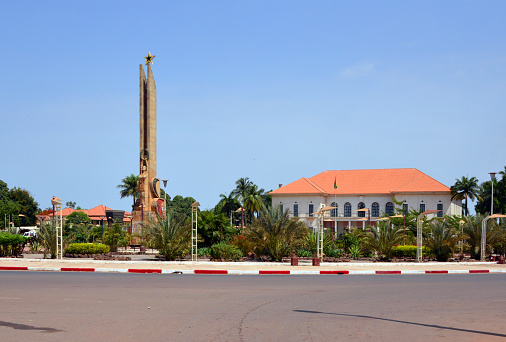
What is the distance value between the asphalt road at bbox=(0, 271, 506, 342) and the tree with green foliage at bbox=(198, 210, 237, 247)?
14.8 m

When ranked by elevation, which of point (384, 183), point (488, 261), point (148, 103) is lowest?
point (488, 261)

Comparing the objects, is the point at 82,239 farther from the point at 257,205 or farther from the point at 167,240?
the point at 257,205

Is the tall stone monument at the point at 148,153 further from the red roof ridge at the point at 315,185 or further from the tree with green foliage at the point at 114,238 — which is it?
the red roof ridge at the point at 315,185

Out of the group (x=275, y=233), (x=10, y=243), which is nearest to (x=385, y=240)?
(x=275, y=233)

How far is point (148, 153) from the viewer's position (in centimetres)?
4844

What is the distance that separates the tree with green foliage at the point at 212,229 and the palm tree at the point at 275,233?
4133 millimetres

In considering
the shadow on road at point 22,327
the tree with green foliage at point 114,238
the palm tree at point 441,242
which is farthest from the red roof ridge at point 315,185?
the shadow on road at point 22,327

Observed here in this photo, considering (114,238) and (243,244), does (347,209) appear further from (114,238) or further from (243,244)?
(243,244)

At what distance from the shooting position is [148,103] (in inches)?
1911

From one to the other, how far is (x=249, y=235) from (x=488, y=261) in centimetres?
1357

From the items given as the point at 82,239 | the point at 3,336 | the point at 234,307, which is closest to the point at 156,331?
the point at 3,336

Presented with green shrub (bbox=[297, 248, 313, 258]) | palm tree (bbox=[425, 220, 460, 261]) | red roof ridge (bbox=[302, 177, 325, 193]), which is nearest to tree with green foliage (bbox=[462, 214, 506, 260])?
palm tree (bbox=[425, 220, 460, 261])

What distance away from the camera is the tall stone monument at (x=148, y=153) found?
159ft

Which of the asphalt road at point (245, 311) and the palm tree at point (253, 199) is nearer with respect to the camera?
the asphalt road at point (245, 311)
